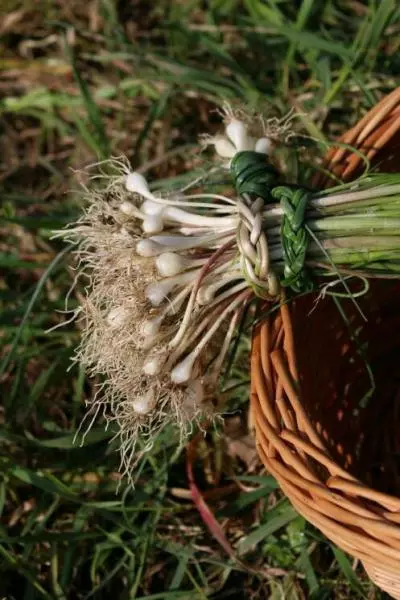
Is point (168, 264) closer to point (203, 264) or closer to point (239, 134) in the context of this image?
point (203, 264)

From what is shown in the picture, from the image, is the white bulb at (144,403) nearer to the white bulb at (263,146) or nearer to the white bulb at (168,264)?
the white bulb at (168,264)

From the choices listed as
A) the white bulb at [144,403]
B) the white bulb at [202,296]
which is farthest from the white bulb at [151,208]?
the white bulb at [144,403]

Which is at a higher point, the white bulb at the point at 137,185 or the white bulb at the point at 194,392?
the white bulb at the point at 137,185

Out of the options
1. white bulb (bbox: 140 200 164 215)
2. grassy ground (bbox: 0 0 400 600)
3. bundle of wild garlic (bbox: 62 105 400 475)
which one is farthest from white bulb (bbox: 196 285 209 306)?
grassy ground (bbox: 0 0 400 600)

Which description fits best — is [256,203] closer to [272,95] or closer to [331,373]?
[331,373]

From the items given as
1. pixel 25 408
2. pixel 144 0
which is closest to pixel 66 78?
pixel 144 0

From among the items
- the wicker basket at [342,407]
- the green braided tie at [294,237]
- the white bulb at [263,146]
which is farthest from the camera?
the white bulb at [263,146]

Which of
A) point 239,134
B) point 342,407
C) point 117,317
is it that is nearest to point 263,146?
point 239,134
